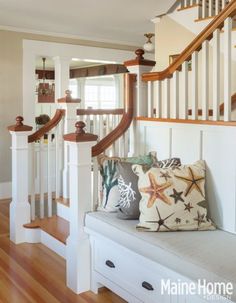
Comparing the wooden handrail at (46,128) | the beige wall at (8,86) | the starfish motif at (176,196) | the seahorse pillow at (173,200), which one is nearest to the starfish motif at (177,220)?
the seahorse pillow at (173,200)

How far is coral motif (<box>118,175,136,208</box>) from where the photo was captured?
99.9 inches

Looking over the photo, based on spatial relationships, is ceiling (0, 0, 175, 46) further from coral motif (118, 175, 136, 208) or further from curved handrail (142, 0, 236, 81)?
coral motif (118, 175, 136, 208)

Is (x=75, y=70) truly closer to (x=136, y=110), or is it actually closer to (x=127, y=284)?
(x=136, y=110)

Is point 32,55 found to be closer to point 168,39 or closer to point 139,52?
point 168,39

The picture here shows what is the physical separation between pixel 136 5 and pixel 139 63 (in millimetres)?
2055

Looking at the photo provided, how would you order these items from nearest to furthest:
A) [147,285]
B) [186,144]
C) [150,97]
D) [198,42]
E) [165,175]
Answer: [147,285] < [165,175] < [198,42] < [186,144] < [150,97]

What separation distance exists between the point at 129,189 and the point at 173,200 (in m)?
0.35

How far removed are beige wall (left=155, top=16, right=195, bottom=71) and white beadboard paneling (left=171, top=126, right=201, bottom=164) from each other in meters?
2.73

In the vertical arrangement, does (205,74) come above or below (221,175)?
above

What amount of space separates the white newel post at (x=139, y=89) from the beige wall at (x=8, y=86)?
9.44ft

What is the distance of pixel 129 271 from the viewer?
2400 millimetres

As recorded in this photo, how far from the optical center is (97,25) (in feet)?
18.3

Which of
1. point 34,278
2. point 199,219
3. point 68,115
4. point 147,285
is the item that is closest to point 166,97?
point 199,219

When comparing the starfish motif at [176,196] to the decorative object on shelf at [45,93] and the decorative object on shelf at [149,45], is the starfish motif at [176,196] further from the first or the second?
the decorative object on shelf at [45,93]
